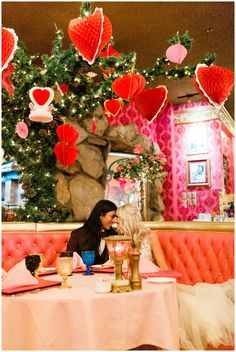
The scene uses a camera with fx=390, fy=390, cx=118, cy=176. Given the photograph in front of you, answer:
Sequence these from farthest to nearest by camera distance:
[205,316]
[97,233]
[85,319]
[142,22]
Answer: [142,22] → [97,233] → [205,316] → [85,319]

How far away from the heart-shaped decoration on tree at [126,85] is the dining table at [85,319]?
240 centimetres

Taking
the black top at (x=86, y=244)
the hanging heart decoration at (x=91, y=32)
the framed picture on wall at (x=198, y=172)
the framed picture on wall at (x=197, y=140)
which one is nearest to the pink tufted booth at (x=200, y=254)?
the black top at (x=86, y=244)

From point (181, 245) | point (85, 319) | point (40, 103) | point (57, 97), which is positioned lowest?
point (85, 319)

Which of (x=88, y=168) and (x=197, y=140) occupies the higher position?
(x=197, y=140)

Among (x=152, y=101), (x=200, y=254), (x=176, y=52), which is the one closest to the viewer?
(x=200, y=254)

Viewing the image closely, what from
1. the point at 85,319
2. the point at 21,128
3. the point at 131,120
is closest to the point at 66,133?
the point at 21,128

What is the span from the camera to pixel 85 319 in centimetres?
177

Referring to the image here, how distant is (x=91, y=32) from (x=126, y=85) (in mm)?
862

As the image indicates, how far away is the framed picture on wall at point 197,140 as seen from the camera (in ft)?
31.3

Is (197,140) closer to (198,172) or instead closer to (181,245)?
(198,172)

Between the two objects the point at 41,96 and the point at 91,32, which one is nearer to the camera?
the point at 91,32

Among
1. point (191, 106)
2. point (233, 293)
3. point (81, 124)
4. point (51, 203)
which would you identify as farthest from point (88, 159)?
point (233, 293)

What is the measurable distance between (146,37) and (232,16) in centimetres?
132

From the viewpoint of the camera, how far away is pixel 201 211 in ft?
31.2
